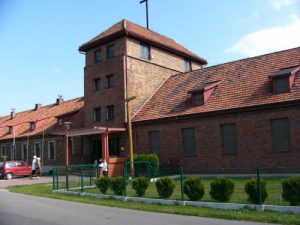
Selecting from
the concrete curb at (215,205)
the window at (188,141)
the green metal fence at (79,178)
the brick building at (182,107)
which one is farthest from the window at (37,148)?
the concrete curb at (215,205)

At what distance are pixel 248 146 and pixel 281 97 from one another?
3.33 meters

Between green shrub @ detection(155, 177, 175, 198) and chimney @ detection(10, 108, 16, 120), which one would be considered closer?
green shrub @ detection(155, 177, 175, 198)

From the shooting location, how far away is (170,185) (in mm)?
15719

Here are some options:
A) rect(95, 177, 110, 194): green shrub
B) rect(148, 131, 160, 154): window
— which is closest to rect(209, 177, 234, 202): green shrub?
rect(95, 177, 110, 194): green shrub

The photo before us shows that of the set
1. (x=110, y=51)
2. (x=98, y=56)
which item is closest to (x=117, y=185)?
(x=110, y=51)

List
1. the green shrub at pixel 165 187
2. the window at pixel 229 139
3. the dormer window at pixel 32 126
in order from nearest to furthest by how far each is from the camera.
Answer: the green shrub at pixel 165 187, the window at pixel 229 139, the dormer window at pixel 32 126

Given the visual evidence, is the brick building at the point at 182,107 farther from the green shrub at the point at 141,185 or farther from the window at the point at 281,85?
the green shrub at the point at 141,185

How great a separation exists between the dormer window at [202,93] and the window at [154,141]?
140 inches

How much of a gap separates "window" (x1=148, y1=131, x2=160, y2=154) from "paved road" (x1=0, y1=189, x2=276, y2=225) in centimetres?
1322

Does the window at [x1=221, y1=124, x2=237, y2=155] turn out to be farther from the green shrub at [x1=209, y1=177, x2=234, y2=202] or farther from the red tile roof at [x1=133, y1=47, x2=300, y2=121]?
the green shrub at [x1=209, y1=177, x2=234, y2=202]

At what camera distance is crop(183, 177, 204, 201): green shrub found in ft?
48.6

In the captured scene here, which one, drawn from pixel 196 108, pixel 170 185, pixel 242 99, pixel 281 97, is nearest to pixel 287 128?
pixel 281 97

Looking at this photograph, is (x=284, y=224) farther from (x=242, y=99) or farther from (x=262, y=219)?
(x=242, y=99)

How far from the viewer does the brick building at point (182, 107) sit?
75.0ft
